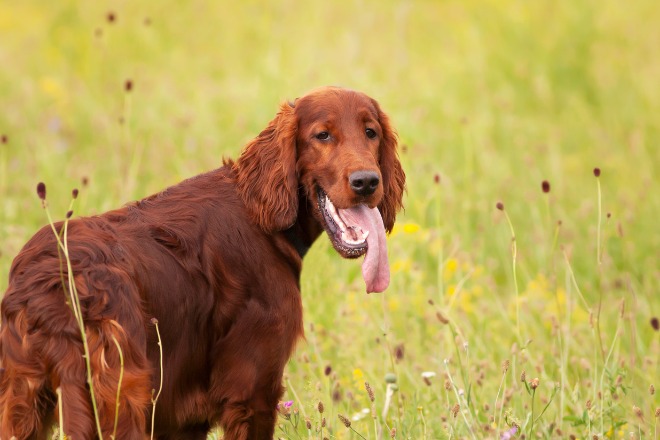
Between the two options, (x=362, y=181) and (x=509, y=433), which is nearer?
(x=509, y=433)

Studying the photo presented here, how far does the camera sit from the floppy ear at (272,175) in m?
3.76

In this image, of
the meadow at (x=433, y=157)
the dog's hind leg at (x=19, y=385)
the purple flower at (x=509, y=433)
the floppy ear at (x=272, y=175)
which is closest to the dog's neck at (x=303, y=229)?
the floppy ear at (x=272, y=175)

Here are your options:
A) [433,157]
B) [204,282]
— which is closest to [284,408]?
[204,282]

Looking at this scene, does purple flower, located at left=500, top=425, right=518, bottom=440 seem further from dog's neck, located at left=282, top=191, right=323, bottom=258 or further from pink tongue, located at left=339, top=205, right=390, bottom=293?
dog's neck, located at left=282, top=191, right=323, bottom=258

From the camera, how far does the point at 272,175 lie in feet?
12.5

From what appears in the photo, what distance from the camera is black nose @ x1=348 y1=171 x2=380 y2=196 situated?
3.70 m

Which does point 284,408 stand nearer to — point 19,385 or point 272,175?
point 272,175

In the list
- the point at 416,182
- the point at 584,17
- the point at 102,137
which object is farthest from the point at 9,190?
the point at 584,17

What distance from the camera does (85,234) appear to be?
3.20 meters

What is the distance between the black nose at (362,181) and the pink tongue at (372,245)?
0.10 meters

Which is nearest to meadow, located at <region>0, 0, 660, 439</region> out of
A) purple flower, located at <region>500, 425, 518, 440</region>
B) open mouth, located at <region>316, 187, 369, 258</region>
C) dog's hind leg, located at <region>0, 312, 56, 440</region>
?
purple flower, located at <region>500, 425, 518, 440</region>

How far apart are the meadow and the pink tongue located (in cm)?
42

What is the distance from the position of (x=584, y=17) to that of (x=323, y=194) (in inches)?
242

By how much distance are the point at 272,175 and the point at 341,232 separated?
326mm
